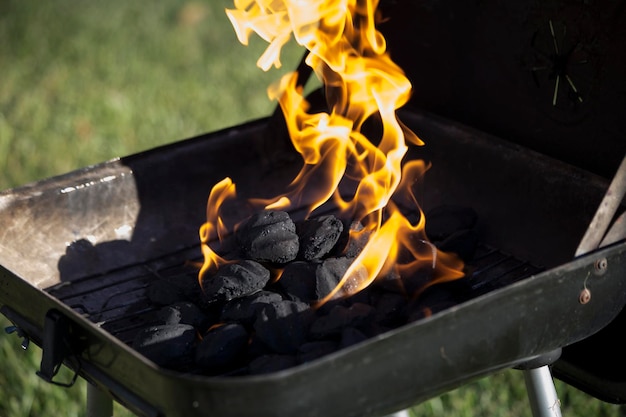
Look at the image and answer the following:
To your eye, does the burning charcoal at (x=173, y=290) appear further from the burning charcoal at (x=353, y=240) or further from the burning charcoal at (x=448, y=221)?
the burning charcoal at (x=448, y=221)

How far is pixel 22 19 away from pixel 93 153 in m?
1.67

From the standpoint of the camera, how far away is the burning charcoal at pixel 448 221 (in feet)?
7.24

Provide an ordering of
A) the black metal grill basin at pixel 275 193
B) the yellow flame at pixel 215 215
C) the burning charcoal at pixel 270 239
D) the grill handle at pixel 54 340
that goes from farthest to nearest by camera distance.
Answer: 1. the yellow flame at pixel 215 215
2. the burning charcoal at pixel 270 239
3. the grill handle at pixel 54 340
4. the black metal grill basin at pixel 275 193

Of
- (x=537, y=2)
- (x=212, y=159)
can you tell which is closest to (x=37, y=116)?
(x=212, y=159)

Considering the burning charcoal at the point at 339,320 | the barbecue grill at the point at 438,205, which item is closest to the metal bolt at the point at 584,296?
the barbecue grill at the point at 438,205

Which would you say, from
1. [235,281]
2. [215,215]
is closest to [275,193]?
[215,215]

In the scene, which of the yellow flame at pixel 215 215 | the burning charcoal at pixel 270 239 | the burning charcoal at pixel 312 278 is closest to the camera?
the burning charcoal at pixel 312 278

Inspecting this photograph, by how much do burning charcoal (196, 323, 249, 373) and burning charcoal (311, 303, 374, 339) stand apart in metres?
0.13

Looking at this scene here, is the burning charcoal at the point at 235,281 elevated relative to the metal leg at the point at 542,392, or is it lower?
elevated

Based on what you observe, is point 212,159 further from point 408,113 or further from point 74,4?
point 74,4

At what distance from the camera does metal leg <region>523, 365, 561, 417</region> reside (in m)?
1.99

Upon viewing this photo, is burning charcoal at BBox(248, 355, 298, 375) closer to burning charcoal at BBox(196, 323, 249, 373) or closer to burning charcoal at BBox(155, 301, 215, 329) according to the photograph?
burning charcoal at BBox(196, 323, 249, 373)

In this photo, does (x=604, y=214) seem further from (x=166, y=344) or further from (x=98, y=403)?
(x=98, y=403)

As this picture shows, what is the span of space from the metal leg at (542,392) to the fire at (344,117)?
25cm
